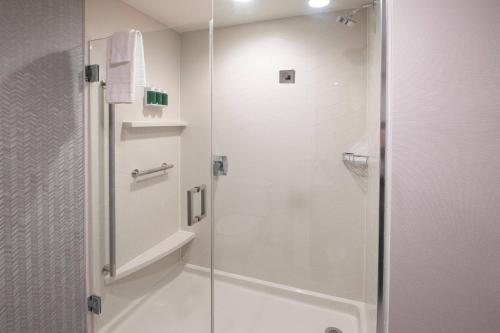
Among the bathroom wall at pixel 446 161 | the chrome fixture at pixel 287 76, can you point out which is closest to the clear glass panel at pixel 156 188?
the chrome fixture at pixel 287 76

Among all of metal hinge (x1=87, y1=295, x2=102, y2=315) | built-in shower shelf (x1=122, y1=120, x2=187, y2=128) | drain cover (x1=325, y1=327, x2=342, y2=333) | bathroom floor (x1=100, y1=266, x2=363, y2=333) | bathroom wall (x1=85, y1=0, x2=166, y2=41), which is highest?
bathroom wall (x1=85, y1=0, x2=166, y2=41)

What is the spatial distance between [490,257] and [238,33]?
6.02 ft

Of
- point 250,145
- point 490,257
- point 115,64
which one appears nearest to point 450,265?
point 490,257

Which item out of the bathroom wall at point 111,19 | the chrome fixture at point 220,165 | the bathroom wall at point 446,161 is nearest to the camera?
the bathroom wall at point 446,161

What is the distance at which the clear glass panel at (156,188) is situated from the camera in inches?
69.1

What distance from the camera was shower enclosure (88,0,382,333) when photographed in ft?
5.88

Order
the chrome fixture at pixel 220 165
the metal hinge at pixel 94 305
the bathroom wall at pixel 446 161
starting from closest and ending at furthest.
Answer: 1. the bathroom wall at pixel 446 161
2. the metal hinge at pixel 94 305
3. the chrome fixture at pixel 220 165

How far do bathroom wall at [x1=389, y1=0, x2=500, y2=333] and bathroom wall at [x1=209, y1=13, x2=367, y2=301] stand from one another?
864 mm

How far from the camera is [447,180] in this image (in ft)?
3.18

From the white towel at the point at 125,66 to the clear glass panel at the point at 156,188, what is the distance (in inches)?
4.5

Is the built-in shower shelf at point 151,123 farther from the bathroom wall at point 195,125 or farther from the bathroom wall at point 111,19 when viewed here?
the bathroom wall at point 111,19

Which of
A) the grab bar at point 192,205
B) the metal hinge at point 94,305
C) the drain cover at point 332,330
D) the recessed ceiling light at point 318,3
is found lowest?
the drain cover at point 332,330

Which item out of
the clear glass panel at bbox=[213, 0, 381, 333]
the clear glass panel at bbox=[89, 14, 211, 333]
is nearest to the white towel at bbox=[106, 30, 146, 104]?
the clear glass panel at bbox=[89, 14, 211, 333]

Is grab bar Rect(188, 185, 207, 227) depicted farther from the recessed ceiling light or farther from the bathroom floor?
the recessed ceiling light
